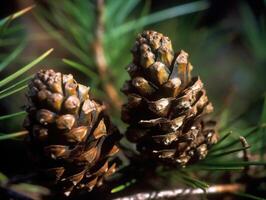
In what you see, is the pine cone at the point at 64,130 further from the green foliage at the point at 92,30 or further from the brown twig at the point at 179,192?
the green foliage at the point at 92,30

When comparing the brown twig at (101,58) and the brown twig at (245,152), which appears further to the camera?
the brown twig at (101,58)

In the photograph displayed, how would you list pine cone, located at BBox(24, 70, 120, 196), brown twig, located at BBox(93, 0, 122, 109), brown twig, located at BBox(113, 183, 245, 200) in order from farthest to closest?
brown twig, located at BBox(93, 0, 122, 109) → brown twig, located at BBox(113, 183, 245, 200) → pine cone, located at BBox(24, 70, 120, 196)

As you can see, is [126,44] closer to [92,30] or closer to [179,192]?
[92,30]

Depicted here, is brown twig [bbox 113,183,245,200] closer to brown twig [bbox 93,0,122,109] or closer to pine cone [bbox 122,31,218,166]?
pine cone [bbox 122,31,218,166]

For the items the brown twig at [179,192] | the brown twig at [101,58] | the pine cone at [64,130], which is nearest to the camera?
the pine cone at [64,130]

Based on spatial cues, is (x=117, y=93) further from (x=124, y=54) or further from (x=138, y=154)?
(x=138, y=154)

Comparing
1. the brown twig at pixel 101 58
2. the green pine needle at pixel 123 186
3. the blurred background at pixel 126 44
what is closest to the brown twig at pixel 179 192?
the green pine needle at pixel 123 186

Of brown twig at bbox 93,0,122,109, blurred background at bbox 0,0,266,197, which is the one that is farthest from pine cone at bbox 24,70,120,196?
brown twig at bbox 93,0,122,109
